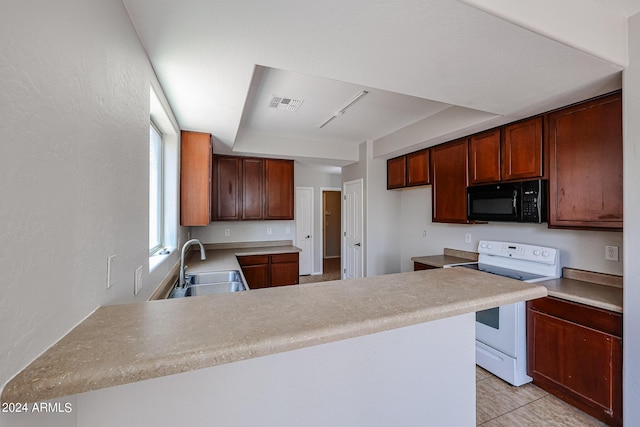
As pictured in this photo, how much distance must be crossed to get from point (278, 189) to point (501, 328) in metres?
3.31

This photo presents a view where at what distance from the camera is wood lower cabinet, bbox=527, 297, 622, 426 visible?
5.71ft

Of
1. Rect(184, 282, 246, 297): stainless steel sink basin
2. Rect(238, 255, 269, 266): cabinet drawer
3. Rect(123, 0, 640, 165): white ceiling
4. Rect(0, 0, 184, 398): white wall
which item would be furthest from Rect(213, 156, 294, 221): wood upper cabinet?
Rect(0, 0, 184, 398): white wall

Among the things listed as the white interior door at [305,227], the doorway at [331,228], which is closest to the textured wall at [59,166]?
the white interior door at [305,227]

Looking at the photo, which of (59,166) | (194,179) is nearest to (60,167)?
(59,166)

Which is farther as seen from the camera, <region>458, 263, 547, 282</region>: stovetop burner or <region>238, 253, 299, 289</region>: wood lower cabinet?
<region>238, 253, 299, 289</region>: wood lower cabinet

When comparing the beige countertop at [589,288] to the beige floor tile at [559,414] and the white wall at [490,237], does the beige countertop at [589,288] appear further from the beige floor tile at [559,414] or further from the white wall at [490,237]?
the beige floor tile at [559,414]

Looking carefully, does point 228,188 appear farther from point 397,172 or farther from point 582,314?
point 582,314

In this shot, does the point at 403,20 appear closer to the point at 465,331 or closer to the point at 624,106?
the point at 465,331

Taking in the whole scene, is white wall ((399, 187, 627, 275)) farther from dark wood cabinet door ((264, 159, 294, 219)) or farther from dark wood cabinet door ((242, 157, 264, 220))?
dark wood cabinet door ((242, 157, 264, 220))

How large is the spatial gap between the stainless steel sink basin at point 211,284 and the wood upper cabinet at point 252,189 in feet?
5.04

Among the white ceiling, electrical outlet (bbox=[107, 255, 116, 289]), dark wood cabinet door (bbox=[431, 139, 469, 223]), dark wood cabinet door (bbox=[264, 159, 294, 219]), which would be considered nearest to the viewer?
electrical outlet (bbox=[107, 255, 116, 289])

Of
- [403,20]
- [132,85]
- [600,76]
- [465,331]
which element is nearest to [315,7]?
[403,20]

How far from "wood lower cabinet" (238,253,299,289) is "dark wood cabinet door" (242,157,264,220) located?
2.22 ft

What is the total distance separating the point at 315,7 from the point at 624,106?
6.36 feet
